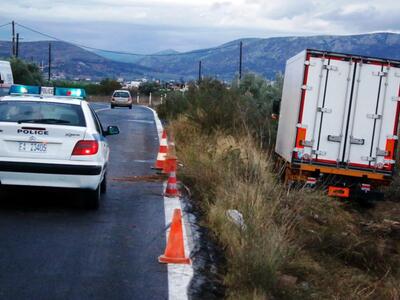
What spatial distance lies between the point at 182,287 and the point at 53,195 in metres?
4.74

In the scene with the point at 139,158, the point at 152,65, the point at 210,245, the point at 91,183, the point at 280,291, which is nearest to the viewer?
the point at 280,291

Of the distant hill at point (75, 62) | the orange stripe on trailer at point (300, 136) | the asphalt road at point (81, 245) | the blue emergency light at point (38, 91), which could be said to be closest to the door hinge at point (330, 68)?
the orange stripe on trailer at point (300, 136)

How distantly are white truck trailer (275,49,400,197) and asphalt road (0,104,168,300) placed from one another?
316cm

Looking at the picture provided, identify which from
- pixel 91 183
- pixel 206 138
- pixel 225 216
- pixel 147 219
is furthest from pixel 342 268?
pixel 206 138

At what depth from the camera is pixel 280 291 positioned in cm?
586

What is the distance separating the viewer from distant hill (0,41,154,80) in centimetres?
15188

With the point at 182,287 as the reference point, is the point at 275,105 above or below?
above

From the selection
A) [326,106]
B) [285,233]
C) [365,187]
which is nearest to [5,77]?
[326,106]

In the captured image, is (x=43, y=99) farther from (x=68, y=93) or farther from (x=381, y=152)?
(x=381, y=152)

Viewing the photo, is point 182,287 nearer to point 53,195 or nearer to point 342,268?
point 342,268

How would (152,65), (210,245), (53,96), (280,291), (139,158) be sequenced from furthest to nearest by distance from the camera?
(152,65) < (139,158) < (53,96) < (210,245) < (280,291)

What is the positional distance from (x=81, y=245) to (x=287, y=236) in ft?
7.30

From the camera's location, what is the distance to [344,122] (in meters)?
12.8

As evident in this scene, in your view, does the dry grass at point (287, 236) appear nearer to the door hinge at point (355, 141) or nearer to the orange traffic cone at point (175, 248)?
the orange traffic cone at point (175, 248)
